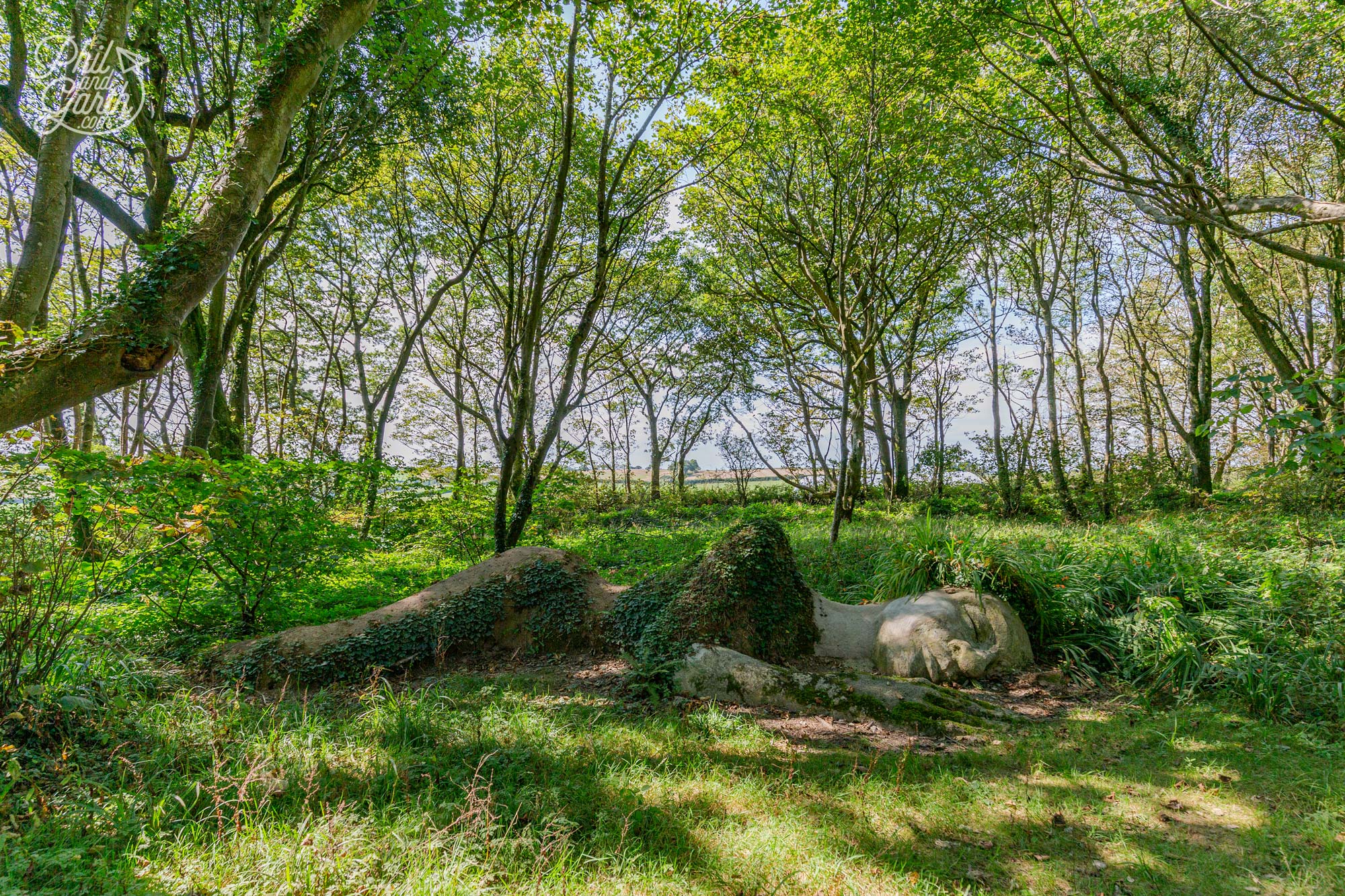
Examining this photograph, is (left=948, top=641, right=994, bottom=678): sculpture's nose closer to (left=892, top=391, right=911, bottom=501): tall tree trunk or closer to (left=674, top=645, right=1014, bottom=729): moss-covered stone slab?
(left=674, top=645, right=1014, bottom=729): moss-covered stone slab

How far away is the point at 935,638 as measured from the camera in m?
5.26

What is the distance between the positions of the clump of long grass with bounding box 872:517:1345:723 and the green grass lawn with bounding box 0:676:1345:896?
52 cm

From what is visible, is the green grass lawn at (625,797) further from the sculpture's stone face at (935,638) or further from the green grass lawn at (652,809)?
the sculpture's stone face at (935,638)

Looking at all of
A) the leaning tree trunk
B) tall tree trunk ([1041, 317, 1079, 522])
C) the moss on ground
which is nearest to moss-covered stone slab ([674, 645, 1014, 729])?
the moss on ground

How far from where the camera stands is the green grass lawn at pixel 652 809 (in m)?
2.21

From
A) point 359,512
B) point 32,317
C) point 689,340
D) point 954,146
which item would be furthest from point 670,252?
point 32,317

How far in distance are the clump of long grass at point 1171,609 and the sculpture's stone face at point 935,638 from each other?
299 millimetres

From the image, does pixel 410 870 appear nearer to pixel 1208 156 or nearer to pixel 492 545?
pixel 492 545

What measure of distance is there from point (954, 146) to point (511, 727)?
11.5 metres

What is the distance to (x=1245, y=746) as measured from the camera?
3.65 metres

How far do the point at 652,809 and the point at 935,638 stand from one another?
142 inches

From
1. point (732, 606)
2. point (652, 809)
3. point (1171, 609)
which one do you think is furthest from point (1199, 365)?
point (652, 809)

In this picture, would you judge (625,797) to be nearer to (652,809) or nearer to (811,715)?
(652,809)

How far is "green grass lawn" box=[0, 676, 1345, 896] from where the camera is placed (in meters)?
2.21
